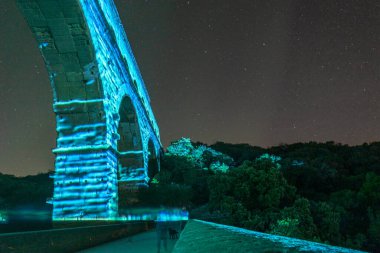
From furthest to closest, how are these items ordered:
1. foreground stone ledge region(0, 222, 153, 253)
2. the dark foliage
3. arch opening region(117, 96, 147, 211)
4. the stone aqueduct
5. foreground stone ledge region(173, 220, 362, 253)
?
arch opening region(117, 96, 147, 211) < the dark foliage < the stone aqueduct < foreground stone ledge region(0, 222, 153, 253) < foreground stone ledge region(173, 220, 362, 253)

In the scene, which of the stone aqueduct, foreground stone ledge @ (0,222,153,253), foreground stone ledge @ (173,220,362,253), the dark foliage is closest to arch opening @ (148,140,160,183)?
the dark foliage

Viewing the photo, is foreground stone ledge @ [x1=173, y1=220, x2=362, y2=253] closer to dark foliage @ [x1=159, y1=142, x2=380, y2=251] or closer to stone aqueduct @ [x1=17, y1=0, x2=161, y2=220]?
stone aqueduct @ [x1=17, y1=0, x2=161, y2=220]

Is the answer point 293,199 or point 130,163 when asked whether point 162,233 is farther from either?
point 130,163

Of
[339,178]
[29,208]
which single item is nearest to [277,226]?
[29,208]

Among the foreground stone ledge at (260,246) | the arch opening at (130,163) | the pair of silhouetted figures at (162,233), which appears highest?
the arch opening at (130,163)

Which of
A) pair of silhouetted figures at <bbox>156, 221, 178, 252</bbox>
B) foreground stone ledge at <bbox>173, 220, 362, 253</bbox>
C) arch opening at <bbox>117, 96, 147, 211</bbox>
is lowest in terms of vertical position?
pair of silhouetted figures at <bbox>156, 221, 178, 252</bbox>

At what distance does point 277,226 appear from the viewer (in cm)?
1181

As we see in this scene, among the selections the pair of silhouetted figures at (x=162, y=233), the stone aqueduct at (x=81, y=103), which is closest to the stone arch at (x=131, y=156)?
the stone aqueduct at (x=81, y=103)

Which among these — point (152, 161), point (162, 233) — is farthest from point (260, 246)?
point (152, 161)

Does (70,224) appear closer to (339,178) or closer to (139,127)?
(139,127)

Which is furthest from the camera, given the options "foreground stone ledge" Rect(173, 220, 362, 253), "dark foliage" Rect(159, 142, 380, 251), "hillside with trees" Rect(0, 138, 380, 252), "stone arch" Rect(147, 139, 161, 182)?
"stone arch" Rect(147, 139, 161, 182)

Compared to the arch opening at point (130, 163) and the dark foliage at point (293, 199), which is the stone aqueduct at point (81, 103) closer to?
the dark foliage at point (293, 199)

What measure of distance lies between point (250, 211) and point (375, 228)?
21.5 feet

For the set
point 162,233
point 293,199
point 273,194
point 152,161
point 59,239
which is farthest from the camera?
point 152,161
